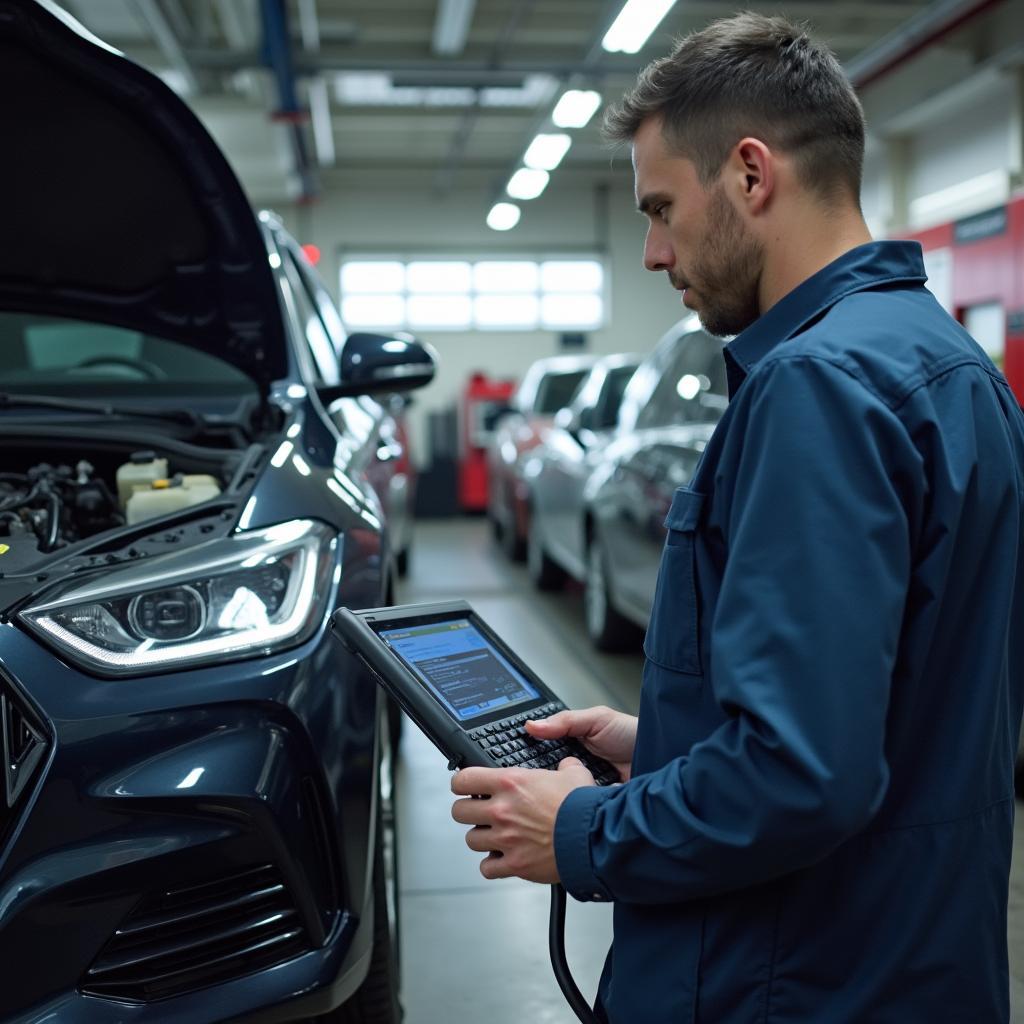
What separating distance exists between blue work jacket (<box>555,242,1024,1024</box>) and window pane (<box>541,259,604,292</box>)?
16330mm

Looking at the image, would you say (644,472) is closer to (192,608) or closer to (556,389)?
(192,608)

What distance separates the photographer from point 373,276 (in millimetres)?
16734

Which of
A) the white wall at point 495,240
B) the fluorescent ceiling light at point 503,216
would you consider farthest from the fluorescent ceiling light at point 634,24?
the white wall at point 495,240

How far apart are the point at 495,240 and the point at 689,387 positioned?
1319cm

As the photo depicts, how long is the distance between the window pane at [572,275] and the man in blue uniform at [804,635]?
1625 cm

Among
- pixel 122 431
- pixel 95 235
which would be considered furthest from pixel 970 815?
pixel 95 235

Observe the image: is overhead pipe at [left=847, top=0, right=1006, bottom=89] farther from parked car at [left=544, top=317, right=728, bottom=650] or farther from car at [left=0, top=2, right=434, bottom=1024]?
car at [left=0, top=2, right=434, bottom=1024]

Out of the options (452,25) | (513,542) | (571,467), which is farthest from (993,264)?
(452,25)

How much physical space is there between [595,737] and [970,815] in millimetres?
405

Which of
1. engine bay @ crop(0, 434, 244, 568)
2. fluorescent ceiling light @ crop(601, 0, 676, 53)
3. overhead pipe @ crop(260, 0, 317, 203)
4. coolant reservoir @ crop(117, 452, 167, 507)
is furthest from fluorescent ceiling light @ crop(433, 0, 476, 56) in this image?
coolant reservoir @ crop(117, 452, 167, 507)

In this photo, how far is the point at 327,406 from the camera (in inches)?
106

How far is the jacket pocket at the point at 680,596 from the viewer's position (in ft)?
3.34

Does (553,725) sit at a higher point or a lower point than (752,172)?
lower

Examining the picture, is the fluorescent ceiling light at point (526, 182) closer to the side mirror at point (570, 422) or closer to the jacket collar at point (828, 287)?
the side mirror at point (570, 422)
